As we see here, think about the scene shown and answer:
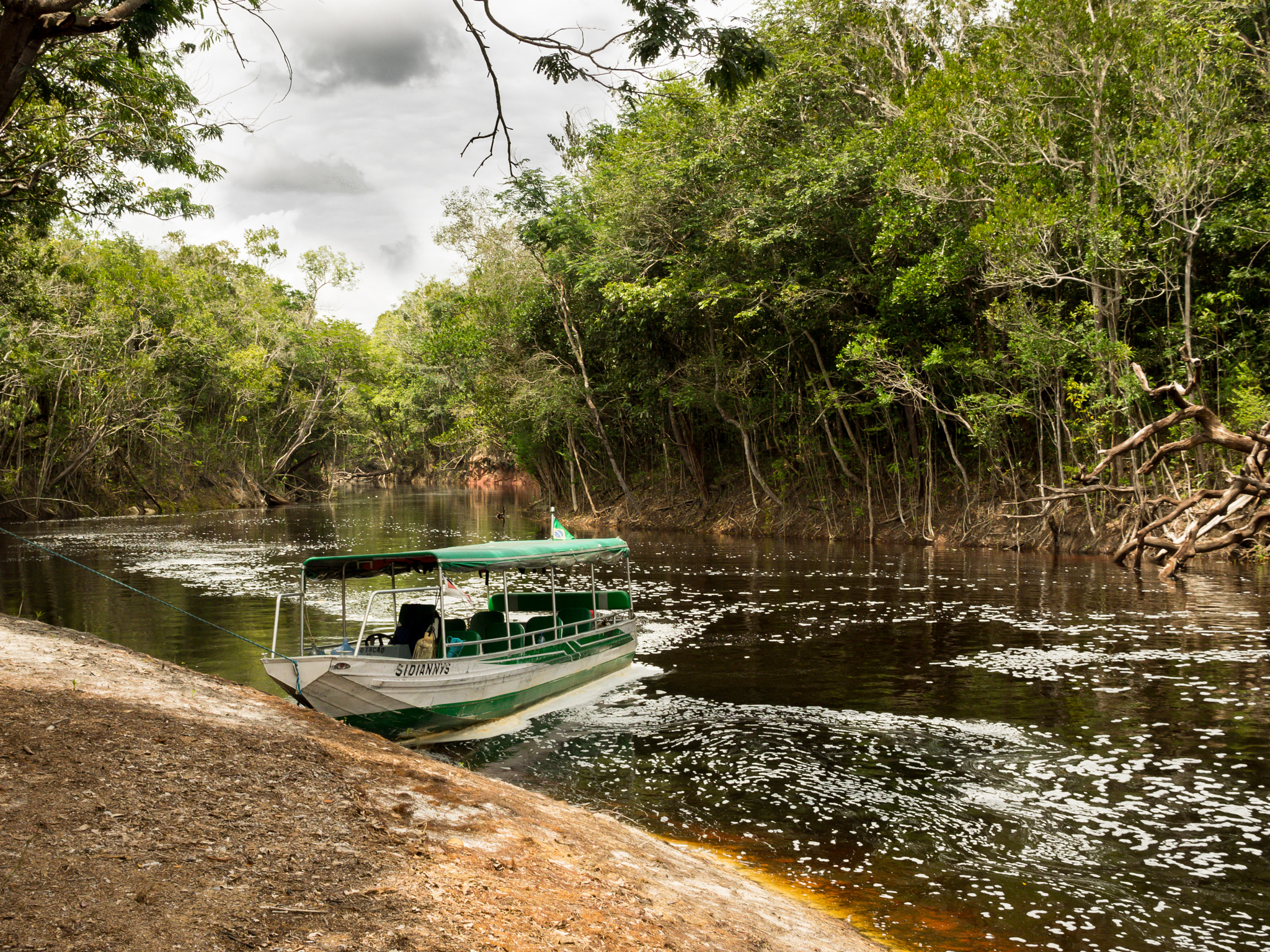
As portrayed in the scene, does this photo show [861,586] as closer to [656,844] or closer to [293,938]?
[656,844]

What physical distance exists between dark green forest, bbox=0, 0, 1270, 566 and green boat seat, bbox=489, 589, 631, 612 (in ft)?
25.9

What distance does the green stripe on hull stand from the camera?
423 inches

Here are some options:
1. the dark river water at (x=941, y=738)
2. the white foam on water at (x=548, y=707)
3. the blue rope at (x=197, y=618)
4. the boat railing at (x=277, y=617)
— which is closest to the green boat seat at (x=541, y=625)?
the white foam on water at (x=548, y=707)

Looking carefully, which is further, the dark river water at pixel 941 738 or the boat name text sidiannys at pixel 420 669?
the boat name text sidiannys at pixel 420 669

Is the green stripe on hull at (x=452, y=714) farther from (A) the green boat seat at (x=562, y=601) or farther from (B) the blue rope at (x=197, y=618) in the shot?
(A) the green boat seat at (x=562, y=601)

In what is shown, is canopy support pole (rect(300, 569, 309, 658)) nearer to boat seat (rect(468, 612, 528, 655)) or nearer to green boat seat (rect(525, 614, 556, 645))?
boat seat (rect(468, 612, 528, 655))

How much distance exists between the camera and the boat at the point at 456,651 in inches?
410

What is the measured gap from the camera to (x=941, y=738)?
410 inches

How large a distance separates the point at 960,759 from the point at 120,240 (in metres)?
55.9

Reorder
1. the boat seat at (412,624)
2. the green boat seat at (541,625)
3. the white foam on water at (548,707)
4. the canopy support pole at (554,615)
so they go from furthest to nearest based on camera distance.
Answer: the green boat seat at (541,625), the canopy support pole at (554,615), the boat seat at (412,624), the white foam on water at (548,707)

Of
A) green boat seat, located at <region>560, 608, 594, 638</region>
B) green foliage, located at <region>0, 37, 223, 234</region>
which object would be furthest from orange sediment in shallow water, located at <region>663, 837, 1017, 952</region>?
green foliage, located at <region>0, 37, 223, 234</region>

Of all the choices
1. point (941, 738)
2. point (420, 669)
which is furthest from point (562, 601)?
point (941, 738)

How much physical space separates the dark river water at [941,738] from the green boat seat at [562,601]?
1133 mm

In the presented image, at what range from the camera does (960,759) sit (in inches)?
382
